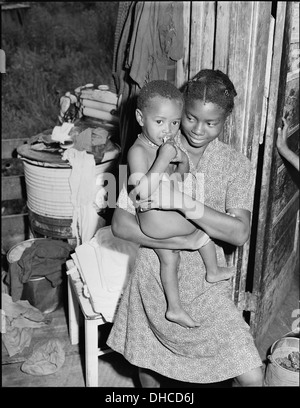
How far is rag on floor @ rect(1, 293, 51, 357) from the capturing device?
14.0ft

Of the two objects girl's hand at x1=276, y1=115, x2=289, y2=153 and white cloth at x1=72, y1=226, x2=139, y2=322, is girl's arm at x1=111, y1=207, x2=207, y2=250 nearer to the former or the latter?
white cloth at x1=72, y1=226, x2=139, y2=322

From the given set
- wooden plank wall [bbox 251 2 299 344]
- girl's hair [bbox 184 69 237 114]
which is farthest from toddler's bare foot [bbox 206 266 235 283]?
wooden plank wall [bbox 251 2 299 344]

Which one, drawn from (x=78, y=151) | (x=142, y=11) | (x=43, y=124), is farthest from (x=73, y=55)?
(x=142, y=11)

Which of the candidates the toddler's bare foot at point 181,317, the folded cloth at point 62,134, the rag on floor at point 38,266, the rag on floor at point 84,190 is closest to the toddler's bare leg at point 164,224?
the toddler's bare foot at point 181,317

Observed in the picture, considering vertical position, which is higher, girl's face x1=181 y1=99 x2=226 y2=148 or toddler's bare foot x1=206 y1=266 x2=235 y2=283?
girl's face x1=181 y1=99 x2=226 y2=148

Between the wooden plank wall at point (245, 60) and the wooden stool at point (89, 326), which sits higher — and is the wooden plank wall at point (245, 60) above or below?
above

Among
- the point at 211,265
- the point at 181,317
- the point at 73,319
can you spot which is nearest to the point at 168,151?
the point at 211,265

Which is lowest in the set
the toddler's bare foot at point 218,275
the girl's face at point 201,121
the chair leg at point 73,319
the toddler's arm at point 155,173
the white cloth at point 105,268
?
the chair leg at point 73,319

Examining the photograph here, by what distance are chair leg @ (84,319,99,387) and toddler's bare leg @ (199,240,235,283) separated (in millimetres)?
1014

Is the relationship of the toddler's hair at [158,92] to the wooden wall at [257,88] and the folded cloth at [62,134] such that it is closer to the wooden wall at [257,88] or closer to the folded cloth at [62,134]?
the wooden wall at [257,88]

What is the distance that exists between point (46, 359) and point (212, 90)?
2599 mm

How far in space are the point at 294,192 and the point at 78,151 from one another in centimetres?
193

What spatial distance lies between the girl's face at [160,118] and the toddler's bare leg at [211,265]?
2.02 ft

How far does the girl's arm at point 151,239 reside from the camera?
2.67m
